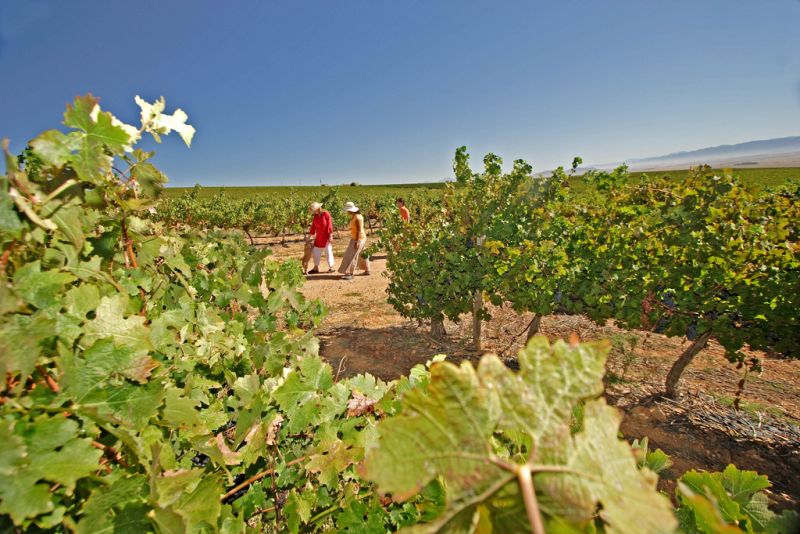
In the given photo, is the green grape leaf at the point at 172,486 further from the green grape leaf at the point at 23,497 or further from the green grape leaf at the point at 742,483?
the green grape leaf at the point at 742,483

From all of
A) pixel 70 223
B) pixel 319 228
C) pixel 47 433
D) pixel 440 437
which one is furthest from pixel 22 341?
pixel 319 228

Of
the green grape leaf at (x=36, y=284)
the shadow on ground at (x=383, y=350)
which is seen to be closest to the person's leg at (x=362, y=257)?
the shadow on ground at (x=383, y=350)

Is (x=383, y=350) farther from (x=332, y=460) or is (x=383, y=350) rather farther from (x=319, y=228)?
(x=319, y=228)

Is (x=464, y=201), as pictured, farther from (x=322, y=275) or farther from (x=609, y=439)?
(x=322, y=275)

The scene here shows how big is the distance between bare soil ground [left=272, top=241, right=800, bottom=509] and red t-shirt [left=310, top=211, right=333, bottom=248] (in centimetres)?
294

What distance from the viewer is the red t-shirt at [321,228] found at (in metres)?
10.1

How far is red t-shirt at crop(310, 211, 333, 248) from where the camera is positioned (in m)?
10.1

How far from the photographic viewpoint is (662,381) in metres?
4.73

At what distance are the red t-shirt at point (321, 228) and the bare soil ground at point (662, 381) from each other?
2.94m

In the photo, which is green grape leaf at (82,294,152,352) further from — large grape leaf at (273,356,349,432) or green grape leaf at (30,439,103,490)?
large grape leaf at (273,356,349,432)

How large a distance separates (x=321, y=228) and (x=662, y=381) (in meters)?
8.26

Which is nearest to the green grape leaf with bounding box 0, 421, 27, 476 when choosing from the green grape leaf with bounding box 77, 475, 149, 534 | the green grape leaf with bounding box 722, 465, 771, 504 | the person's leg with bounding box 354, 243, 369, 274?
the green grape leaf with bounding box 77, 475, 149, 534

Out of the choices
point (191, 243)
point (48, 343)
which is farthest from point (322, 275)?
point (48, 343)

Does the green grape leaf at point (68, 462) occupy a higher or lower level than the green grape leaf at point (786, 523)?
higher
